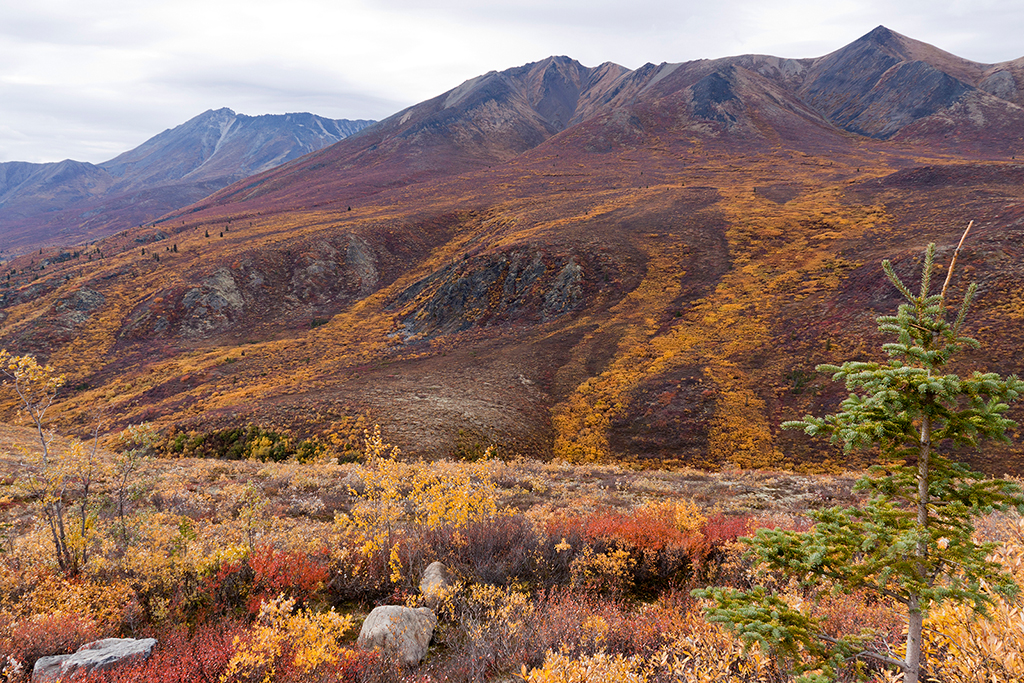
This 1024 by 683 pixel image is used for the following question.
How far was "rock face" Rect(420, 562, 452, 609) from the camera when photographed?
612 cm

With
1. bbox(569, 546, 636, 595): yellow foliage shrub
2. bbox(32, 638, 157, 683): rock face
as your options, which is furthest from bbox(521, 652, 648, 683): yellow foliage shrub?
bbox(32, 638, 157, 683): rock face

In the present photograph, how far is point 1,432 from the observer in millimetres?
21703

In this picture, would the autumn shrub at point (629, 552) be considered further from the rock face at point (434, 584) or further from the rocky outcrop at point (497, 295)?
the rocky outcrop at point (497, 295)

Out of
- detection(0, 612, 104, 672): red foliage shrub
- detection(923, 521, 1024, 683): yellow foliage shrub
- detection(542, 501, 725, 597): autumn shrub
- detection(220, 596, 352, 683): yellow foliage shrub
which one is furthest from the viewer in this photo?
detection(542, 501, 725, 597): autumn shrub

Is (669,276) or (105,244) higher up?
(105,244)

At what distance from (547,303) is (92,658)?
→ 118 ft

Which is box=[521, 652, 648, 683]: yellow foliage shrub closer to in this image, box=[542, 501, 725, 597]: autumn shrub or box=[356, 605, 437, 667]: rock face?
box=[356, 605, 437, 667]: rock face

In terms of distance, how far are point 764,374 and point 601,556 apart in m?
22.6

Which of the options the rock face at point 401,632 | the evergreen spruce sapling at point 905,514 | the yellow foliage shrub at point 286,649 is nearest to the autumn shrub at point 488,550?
the rock face at point 401,632

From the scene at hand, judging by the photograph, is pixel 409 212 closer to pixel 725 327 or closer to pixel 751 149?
pixel 725 327

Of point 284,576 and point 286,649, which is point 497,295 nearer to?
point 284,576

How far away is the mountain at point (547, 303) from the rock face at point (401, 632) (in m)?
14.9

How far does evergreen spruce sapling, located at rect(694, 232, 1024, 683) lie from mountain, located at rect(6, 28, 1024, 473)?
18386mm

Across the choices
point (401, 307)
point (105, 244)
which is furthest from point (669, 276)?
point (105, 244)
